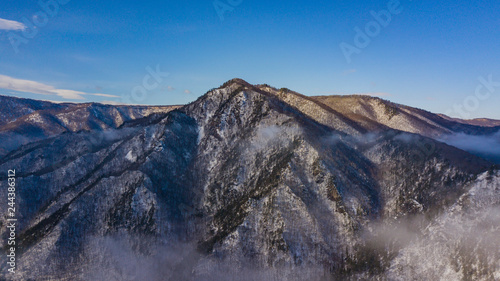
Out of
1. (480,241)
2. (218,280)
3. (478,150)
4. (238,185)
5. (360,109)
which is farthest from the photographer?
(360,109)

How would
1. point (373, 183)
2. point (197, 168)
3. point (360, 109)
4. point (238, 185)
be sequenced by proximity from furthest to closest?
point (360, 109), point (197, 168), point (238, 185), point (373, 183)

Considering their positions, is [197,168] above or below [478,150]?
below

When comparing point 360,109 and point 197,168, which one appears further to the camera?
point 360,109

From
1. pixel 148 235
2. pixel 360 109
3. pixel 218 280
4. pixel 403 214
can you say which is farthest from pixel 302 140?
pixel 360 109

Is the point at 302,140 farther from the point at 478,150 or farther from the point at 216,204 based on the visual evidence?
the point at 478,150

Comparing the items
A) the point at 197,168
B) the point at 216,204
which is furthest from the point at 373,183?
the point at 197,168

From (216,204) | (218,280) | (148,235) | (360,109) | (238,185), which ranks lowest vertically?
(218,280)
